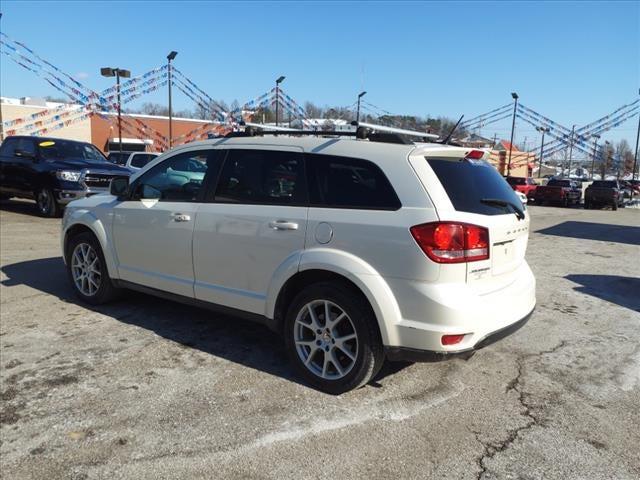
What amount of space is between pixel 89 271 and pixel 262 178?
102 inches

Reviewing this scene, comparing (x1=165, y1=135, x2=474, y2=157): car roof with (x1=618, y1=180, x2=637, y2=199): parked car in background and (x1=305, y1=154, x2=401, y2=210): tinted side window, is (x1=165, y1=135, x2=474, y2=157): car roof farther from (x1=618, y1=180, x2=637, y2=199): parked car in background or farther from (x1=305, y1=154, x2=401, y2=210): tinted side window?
(x1=618, y1=180, x2=637, y2=199): parked car in background

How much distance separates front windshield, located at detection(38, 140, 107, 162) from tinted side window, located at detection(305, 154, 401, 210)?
10.6 m

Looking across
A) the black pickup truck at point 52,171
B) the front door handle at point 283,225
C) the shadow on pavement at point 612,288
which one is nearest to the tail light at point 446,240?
the front door handle at point 283,225

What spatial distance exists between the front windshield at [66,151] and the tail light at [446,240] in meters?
11.5

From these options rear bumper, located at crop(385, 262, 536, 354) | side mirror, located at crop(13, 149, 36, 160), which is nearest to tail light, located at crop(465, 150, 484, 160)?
rear bumper, located at crop(385, 262, 536, 354)

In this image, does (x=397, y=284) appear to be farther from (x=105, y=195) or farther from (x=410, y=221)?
(x=105, y=195)

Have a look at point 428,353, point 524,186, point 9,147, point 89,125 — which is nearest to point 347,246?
point 428,353

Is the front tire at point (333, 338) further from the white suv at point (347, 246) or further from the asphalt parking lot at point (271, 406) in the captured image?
the asphalt parking lot at point (271, 406)

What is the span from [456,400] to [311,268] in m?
1.38

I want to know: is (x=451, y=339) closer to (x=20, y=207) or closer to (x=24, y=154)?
(x=24, y=154)

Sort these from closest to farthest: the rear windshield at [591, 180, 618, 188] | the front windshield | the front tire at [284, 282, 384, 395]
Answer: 1. the front tire at [284, 282, 384, 395]
2. the front windshield
3. the rear windshield at [591, 180, 618, 188]

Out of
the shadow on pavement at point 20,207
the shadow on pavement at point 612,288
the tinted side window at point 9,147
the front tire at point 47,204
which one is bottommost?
the shadow on pavement at point 612,288

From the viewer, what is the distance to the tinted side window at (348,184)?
3.60 m

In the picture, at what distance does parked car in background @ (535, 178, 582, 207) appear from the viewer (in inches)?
1244
